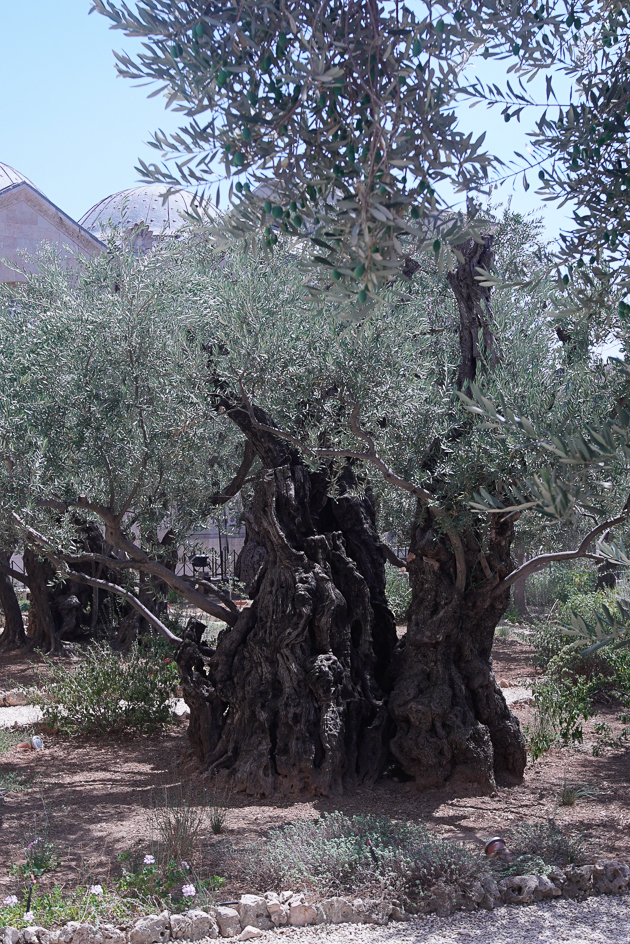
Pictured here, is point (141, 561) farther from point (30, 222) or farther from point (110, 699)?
point (30, 222)

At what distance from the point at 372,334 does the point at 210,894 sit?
419 cm

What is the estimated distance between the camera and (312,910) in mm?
4297

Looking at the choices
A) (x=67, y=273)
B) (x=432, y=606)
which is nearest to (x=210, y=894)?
(x=432, y=606)

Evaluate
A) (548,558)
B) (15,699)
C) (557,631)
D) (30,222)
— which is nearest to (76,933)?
(548,558)

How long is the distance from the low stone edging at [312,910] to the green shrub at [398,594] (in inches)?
389

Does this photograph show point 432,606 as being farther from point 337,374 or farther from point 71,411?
point 71,411

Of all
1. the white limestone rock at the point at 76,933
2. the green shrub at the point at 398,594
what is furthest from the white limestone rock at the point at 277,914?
the green shrub at the point at 398,594

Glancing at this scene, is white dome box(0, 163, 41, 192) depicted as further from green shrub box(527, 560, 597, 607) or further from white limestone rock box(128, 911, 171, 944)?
white limestone rock box(128, 911, 171, 944)

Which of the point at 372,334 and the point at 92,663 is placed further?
the point at 92,663

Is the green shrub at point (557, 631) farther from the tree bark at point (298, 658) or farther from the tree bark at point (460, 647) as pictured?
the tree bark at point (298, 658)

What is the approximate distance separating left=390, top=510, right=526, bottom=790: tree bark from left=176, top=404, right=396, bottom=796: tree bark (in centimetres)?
43

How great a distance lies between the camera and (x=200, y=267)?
9102 mm

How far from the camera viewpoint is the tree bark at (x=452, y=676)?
6754mm

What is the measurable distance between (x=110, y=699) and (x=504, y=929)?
240 inches
